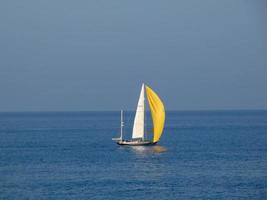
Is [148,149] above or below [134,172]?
Answer: above

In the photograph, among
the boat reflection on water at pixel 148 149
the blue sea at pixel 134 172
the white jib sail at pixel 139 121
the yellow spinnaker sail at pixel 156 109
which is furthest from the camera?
the white jib sail at pixel 139 121

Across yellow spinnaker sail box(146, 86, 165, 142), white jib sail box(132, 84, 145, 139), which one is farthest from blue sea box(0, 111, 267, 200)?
yellow spinnaker sail box(146, 86, 165, 142)

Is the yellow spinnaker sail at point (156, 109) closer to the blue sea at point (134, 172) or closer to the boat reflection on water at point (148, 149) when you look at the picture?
the boat reflection on water at point (148, 149)

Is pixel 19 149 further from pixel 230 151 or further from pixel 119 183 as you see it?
pixel 119 183

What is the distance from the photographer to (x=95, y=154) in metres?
96.9

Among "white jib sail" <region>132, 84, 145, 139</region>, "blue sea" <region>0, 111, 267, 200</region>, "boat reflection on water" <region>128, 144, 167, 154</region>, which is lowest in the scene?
"blue sea" <region>0, 111, 267, 200</region>

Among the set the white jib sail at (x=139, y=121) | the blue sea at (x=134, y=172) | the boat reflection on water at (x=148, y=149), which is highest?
the white jib sail at (x=139, y=121)

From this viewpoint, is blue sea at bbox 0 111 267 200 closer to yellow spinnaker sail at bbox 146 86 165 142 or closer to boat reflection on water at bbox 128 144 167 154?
boat reflection on water at bbox 128 144 167 154

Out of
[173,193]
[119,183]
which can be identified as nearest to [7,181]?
[119,183]

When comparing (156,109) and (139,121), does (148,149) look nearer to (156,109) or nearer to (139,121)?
(139,121)

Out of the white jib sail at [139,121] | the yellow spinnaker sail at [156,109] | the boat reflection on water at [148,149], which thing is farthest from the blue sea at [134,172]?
the yellow spinnaker sail at [156,109]

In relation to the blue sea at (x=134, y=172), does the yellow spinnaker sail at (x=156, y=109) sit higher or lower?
higher

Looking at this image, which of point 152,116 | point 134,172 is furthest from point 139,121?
point 134,172

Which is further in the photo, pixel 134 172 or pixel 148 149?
pixel 148 149
